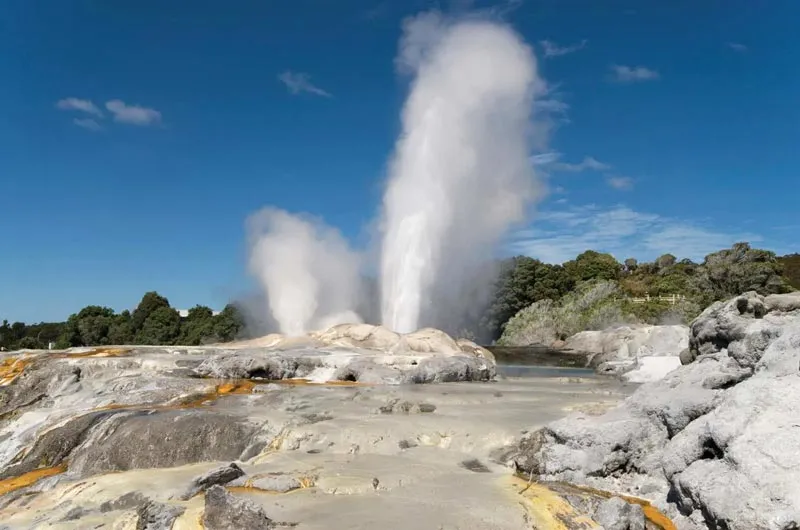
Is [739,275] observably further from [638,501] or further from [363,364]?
[638,501]

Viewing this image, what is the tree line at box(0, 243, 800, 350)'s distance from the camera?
37.4m

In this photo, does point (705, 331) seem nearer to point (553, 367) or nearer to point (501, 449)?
point (501, 449)

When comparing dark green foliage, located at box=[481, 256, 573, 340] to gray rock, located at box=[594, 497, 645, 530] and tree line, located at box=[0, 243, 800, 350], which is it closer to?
tree line, located at box=[0, 243, 800, 350]

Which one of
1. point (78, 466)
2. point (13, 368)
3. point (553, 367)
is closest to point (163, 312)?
point (13, 368)

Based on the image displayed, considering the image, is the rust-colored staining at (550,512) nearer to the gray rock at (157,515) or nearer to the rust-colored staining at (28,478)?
the gray rock at (157,515)

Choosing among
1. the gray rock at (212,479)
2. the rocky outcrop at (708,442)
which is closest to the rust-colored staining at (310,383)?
the rocky outcrop at (708,442)

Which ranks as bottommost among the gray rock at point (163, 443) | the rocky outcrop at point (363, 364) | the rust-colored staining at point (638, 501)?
the rust-colored staining at point (638, 501)

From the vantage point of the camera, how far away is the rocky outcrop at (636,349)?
69.1 feet

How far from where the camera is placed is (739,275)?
120 feet

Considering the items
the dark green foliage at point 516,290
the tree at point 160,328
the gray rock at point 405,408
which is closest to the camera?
the gray rock at point 405,408

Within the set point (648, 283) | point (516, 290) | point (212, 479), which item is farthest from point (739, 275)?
point (212, 479)

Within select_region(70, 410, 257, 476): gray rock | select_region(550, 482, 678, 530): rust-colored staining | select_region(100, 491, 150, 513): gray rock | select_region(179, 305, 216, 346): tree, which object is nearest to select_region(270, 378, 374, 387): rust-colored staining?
select_region(70, 410, 257, 476): gray rock

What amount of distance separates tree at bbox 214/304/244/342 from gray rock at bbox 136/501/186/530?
122 feet

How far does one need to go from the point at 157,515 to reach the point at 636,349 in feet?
83.8
